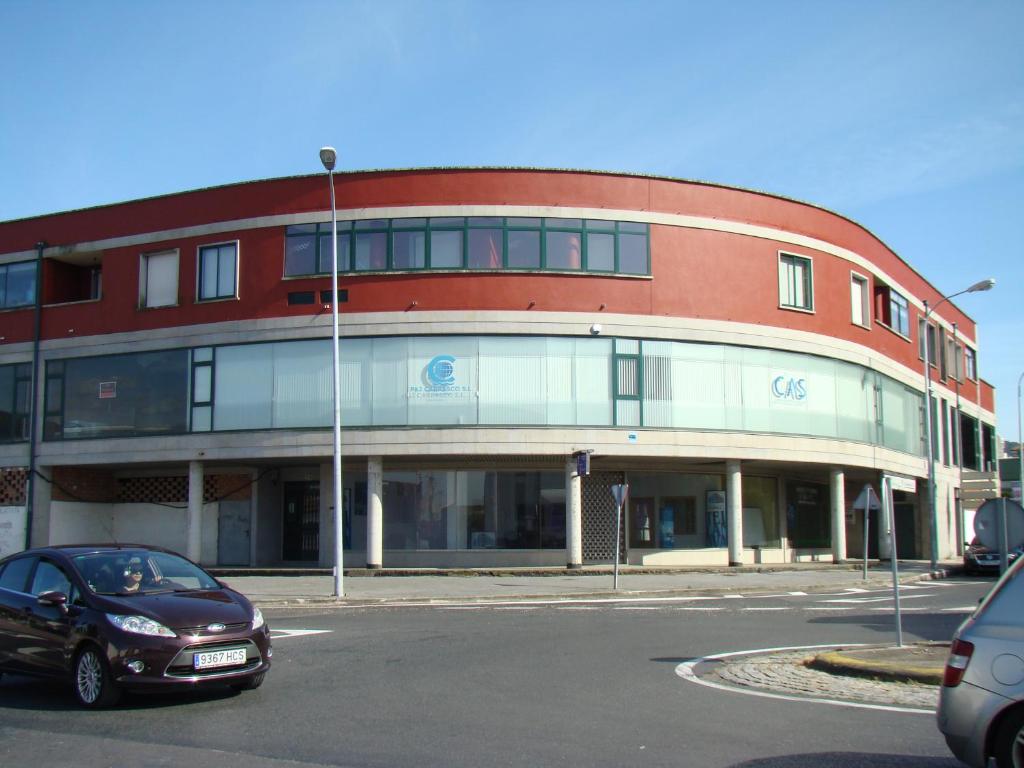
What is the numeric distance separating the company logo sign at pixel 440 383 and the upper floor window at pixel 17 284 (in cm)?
1450

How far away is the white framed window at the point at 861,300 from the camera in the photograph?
120 ft

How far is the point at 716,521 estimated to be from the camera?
3322 cm

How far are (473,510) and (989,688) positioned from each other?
2550 cm

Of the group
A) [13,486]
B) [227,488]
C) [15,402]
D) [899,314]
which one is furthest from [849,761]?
[899,314]

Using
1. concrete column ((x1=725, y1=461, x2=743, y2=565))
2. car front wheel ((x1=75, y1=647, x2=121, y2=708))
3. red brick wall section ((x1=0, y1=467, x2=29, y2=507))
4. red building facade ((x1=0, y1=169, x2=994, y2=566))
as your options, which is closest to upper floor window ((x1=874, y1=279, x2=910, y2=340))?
red building facade ((x1=0, y1=169, x2=994, y2=566))

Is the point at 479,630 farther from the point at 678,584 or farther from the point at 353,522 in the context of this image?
the point at 353,522

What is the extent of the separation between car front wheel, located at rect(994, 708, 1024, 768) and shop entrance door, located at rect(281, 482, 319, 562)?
93.6ft

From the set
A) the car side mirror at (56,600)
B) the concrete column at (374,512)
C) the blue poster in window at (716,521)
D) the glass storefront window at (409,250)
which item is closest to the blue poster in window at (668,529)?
the blue poster in window at (716,521)

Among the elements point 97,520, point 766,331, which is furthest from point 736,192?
point 97,520

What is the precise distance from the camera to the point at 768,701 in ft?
32.2

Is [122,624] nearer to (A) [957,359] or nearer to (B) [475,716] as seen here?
(B) [475,716]

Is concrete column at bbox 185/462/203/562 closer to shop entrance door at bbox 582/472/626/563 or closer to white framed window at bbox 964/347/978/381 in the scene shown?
shop entrance door at bbox 582/472/626/563

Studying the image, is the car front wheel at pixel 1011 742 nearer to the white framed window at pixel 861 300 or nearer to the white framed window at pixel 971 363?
the white framed window at pixel 861 300

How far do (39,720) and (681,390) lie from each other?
23598 mm
